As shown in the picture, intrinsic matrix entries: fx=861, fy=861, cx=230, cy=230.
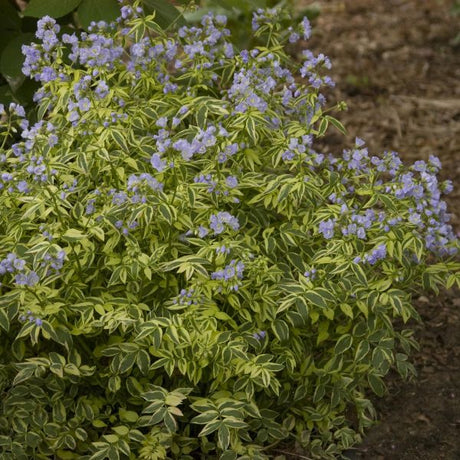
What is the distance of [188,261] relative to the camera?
2.76 meters

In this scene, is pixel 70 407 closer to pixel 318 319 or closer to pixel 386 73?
pixel 318 319

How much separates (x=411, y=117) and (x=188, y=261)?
3.25 m

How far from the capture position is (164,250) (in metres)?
2.87

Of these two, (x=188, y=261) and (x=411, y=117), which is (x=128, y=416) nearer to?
(x=188, y=261)

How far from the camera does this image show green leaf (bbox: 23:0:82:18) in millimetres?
3307

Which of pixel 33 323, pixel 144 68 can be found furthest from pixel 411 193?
pixel 33 323

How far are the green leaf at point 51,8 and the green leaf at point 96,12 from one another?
0.12 feet

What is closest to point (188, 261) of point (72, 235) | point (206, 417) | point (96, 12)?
point (72, 235)

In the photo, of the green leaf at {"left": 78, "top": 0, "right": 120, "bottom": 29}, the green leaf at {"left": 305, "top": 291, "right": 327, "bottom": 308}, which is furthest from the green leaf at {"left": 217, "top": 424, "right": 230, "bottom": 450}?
the green leaf at {"left": 78, "top": 0, "right": 120, "bottom": 29}

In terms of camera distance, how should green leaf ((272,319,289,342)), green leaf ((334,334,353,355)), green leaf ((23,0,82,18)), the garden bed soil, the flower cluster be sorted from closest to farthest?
the flower cluster, green leaf ((272,319,289,342)), green leaf ((334,334,353,355)), green leaf ((23,0,82,18)), the garden bed soil

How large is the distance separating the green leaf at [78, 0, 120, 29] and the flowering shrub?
0.71 feet

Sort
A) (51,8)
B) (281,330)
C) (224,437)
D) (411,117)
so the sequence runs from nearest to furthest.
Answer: (224,437) < (281,330) < (51,8) < (411,117)

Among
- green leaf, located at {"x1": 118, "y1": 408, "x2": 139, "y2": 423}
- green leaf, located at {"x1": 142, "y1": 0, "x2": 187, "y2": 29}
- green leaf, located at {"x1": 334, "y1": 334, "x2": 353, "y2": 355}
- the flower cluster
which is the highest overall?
green leaf, located at {"x1": 142, "y1": 0, "x2": 187, "y2": 29}

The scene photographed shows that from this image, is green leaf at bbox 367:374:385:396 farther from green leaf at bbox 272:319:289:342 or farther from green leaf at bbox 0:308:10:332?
green leaf at bbox 0:308:10:332
